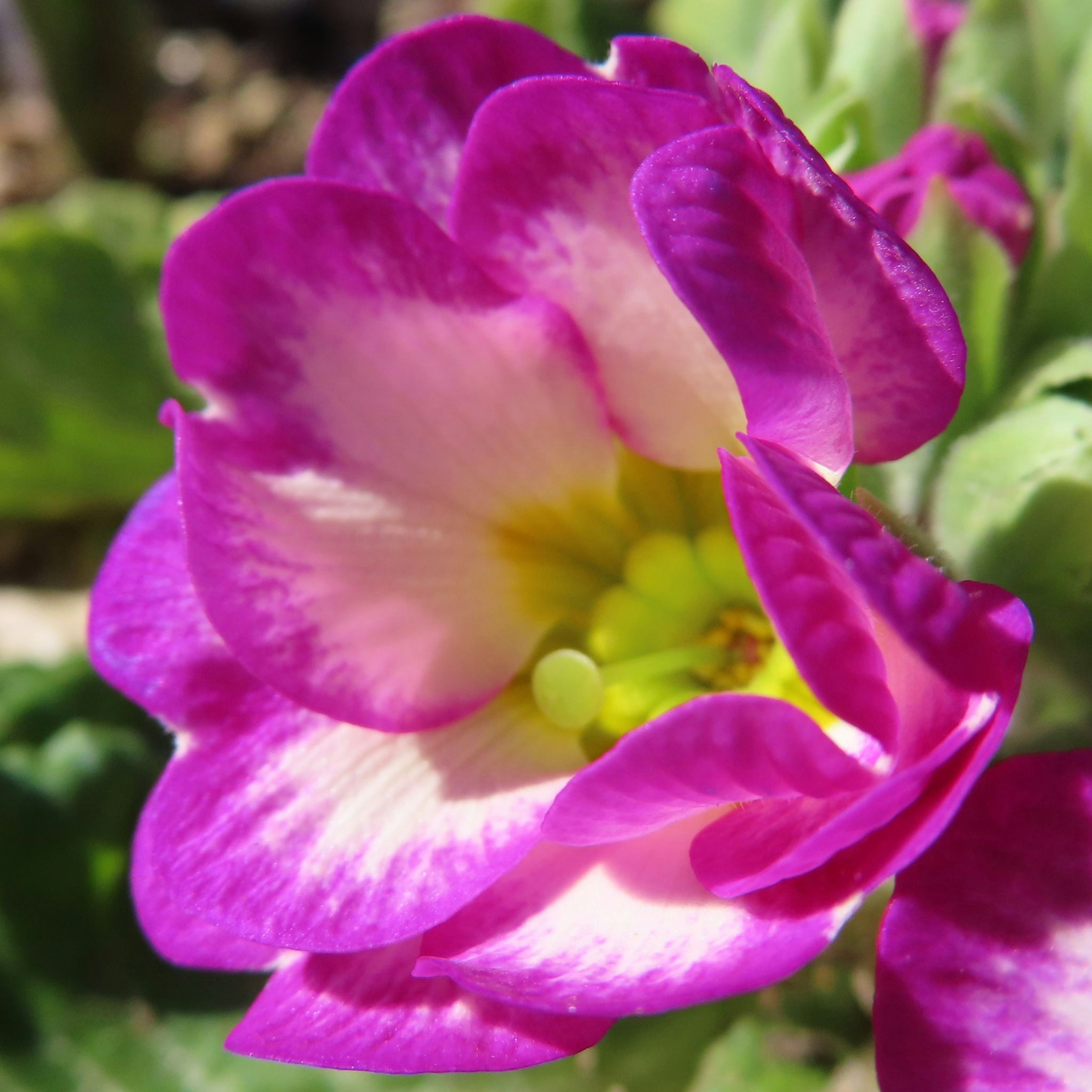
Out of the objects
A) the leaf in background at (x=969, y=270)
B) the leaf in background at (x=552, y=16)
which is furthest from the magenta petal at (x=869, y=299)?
the leaf in background at (x=552, y=16)

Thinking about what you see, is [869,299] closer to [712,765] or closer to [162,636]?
[712,765]

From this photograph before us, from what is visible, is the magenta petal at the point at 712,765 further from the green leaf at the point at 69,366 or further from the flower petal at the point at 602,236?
the green leaf at the point at 69,366

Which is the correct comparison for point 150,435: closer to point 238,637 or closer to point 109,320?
point 109,320

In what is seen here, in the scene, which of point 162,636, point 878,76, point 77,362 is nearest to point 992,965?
point 162,636

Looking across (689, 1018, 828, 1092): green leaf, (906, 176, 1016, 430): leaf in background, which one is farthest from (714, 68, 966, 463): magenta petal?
(689, 1018, 828, 1092): green leaf

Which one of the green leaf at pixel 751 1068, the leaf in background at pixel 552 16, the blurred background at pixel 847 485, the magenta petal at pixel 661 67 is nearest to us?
the magenta petal at pixel 661 67
